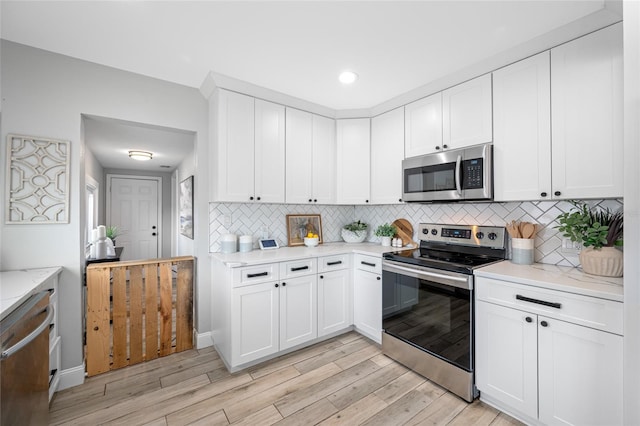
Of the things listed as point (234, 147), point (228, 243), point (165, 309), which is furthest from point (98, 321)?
point (234, 147)

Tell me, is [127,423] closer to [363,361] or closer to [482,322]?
[363,361]

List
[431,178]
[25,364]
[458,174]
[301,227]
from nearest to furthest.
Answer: [25,364], [458,174], [431,178], [301,227]

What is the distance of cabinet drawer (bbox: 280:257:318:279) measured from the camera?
94.4 inches

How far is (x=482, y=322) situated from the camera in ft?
6.00

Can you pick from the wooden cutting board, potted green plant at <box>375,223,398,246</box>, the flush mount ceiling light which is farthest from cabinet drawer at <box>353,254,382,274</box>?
the flush mount ceiling light

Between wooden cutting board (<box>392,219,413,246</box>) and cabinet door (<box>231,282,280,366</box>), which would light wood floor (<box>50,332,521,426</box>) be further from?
wooden cutting board (<box>392,219,413,246</box>)

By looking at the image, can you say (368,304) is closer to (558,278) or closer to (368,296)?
(368,296)

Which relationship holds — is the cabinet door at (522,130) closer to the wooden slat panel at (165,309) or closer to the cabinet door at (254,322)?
the cabinet door at (254,322)

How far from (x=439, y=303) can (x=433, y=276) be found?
0.20 metres

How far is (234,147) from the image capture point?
2471 millimetres

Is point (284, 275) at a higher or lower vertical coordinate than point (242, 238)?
lower

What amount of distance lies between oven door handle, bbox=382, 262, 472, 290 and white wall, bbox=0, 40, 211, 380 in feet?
8.01

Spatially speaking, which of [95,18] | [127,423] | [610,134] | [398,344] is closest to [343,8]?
[95,18]

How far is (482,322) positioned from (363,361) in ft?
3.48
